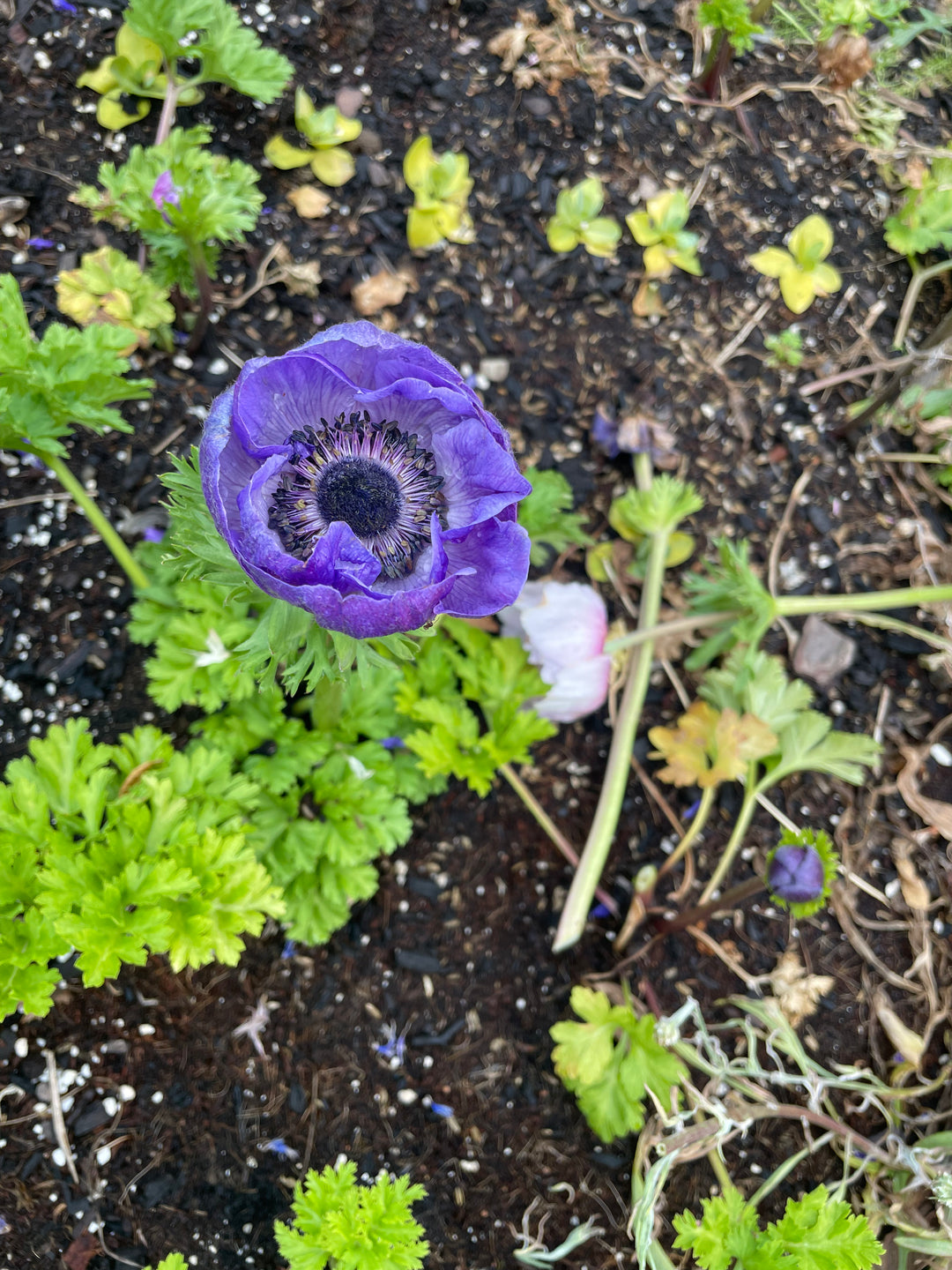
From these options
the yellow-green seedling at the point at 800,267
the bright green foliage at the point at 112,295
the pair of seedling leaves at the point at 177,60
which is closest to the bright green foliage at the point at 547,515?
the bright green foliage at the point at 112,295

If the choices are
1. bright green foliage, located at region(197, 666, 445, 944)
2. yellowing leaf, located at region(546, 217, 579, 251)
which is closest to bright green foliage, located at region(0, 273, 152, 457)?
bright green foliage, located at region(197, 666, 445, 944)

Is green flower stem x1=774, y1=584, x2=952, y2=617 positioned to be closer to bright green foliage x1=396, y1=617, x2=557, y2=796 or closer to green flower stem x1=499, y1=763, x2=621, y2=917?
bright green foliage x1=396, y1=617, x2=557, y2=796

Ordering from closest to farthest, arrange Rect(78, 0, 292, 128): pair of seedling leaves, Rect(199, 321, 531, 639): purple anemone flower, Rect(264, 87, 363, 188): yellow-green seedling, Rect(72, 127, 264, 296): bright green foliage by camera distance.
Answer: Rect(199, 321, 531, 639): purple anemone flower → Rect(72, 127, 264, 296): bright green foliage → Rect(78, 0, 292, 128): pair of seedling leaves → Rect(264, 87, 363, 188): yellow-green seedling

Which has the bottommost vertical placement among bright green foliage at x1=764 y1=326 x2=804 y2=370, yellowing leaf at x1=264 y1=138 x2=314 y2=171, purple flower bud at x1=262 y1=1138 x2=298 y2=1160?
purple flower bud at x1=262 y1=1138 x2=298 y2=1160

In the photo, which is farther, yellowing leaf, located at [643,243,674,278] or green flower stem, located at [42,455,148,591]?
yellowing leaf, located at [643,243,674,278]

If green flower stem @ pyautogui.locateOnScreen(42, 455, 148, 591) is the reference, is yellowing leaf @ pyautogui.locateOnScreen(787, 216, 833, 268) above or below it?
above

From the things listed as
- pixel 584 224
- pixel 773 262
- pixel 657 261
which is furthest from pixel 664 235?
Answer: pixel 773 262
